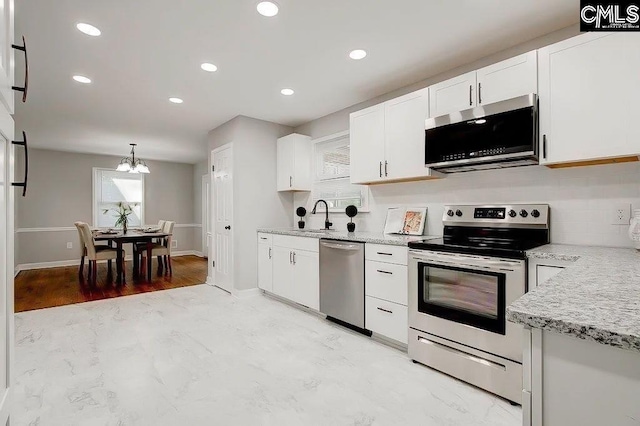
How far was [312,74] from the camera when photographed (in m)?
3.12

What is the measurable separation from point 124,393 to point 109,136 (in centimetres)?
492

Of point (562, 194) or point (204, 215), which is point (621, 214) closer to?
point (562, 194)

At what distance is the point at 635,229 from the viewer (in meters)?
1.88

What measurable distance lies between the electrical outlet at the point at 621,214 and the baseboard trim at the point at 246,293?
3.74m

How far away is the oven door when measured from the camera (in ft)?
6.46

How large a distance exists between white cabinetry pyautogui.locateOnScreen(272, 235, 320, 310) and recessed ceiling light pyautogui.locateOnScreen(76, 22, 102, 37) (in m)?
2.50

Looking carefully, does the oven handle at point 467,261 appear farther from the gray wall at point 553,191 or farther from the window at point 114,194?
the window at point 114,194

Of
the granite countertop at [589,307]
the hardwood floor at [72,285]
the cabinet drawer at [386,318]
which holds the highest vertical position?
the granite countertop at [589,307]

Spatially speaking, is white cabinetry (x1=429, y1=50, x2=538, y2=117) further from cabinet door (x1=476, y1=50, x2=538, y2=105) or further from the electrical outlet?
the electrical outlet

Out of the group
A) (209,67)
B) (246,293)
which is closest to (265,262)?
(246,293)

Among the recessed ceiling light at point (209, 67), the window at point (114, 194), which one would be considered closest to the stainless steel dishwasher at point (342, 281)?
the recessed ceiling light at point (209, 67)

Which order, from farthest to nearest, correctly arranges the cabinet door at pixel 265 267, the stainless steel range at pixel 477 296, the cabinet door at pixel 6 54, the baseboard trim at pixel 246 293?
1. the baseboard trim at pixel 246 293
2. the cabinet door at pixel 265 267
3. the stainless steel range at pixel 477 296
4. the cabinet door at pixel 6 54

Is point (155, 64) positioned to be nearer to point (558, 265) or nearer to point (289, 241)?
point (289, 241)

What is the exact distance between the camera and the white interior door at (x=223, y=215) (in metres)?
4.50
